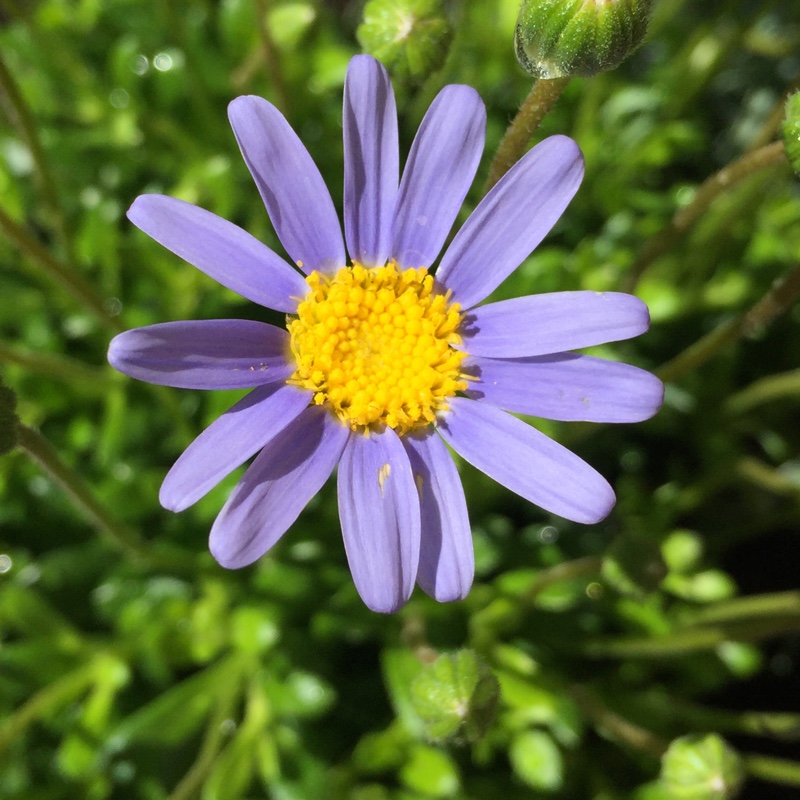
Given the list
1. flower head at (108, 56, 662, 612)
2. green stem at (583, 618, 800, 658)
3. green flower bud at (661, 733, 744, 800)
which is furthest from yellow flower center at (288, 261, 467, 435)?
green stem at (583, 618, 800, 658)

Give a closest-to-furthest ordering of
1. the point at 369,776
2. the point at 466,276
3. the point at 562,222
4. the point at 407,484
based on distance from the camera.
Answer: the point at 407,484 → the point at 466,276 → the point at 369,776 → the point at 562,222

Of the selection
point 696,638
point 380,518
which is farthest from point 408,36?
point 696,638

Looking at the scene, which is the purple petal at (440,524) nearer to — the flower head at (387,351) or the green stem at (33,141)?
the flower head at (387,351)

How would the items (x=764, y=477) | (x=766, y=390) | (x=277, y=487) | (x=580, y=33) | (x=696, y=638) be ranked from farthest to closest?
(x=764, y=477) → (x=766, y=390) → (x=696, y=638) → (x=277, y=487) → (x=580, y=33)

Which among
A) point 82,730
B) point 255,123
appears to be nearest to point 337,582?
point 82,730

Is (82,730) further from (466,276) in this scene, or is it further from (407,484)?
(466,276)

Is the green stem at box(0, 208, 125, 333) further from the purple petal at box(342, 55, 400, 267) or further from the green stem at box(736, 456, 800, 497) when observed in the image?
the green stem at box(736, 456, 800, 497)

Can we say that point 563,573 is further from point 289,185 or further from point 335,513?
point 289,185
